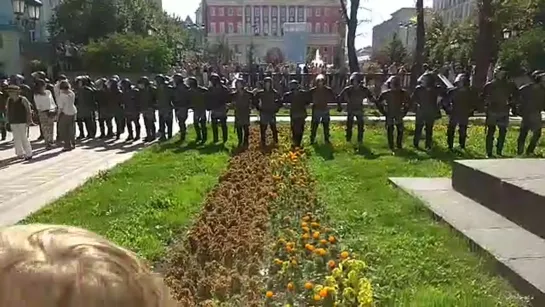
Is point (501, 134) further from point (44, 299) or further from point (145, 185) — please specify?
point (44, 299)

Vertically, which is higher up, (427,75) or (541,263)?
(427,75)

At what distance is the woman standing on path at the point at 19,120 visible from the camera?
37.8ft

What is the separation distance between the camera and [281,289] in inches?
172

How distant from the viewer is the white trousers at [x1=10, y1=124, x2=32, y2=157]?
11.5 m

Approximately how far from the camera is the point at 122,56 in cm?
3011

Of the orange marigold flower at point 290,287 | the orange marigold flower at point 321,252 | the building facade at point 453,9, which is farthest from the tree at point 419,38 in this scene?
the building facade at point 453,9

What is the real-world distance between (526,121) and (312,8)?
72.3 metres

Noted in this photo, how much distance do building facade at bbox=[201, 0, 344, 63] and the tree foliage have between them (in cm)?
4706

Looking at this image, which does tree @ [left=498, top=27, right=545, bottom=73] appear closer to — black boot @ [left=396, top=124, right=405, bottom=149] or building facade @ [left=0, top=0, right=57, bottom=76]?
black boot @ [left=396, top=124, right=405, bottom=149]

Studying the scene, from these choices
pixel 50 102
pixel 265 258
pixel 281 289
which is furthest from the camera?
pixel 50 102

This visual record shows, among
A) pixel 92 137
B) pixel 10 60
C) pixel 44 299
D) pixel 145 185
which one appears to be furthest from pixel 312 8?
pixel 44 299

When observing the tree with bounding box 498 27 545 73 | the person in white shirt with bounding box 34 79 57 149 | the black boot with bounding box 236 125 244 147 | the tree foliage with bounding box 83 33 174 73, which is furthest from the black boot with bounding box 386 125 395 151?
the tree foliage with bounding box 83 33 174 73

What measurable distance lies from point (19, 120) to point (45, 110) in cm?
196

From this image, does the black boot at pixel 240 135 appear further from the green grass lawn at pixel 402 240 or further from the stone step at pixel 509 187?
the stone step at pixel 509 187
